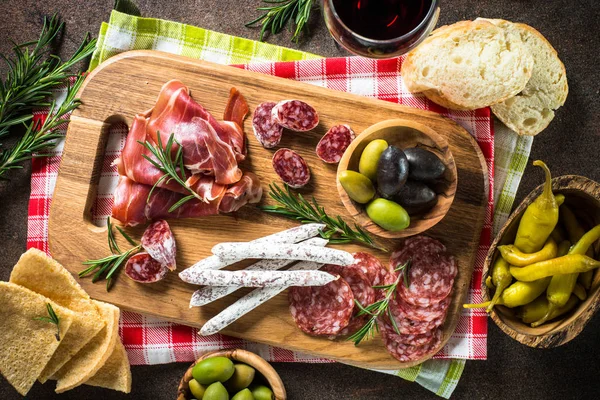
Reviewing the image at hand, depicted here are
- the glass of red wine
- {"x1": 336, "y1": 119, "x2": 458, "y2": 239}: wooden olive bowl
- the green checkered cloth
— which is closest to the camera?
the glass of red wine

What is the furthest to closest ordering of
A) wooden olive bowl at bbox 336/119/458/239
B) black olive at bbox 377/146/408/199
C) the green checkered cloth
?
1. the green checkered cloth
2. wooden olive bowl at bbox 336/119/458/239
3. black olive at bbox 377/146/408/199

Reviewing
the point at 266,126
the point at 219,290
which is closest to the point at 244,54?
the point at 266,126

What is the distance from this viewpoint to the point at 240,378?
1878 mm

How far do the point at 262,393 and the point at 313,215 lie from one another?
62 cm

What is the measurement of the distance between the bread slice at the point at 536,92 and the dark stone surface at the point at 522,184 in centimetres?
15

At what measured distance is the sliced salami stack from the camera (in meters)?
1.83

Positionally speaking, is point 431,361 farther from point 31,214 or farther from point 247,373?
point 31,214

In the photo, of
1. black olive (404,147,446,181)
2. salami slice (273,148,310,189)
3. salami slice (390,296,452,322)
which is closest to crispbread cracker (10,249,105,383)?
salami slice (273,148,310,189)

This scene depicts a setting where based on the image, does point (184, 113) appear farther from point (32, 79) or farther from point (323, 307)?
point (323, 307)

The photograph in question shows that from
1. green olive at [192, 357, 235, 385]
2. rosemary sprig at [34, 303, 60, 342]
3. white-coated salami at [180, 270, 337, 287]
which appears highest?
white-coated salami at [180, 270, 337, 287]

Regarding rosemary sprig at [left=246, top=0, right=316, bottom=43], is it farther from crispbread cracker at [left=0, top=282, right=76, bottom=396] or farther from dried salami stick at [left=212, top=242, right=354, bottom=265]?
crispbread cracker at [left=0, top=282, right=76, bottom=396]

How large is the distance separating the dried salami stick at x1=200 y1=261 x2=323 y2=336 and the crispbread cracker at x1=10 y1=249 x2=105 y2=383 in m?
0.37

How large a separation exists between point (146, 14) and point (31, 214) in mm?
827

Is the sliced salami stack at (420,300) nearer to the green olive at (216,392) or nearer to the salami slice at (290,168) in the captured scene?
the salami slice at (290,168)
